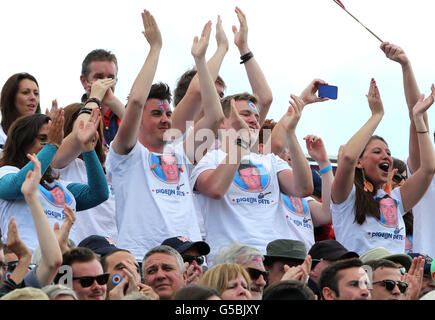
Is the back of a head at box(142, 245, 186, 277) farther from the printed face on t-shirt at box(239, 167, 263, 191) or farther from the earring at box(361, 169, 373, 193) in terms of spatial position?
the earring at box(361, 169, 373, 193)

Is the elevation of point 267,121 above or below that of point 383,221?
above

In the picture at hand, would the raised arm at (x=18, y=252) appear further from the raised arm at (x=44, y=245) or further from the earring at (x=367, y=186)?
the earring at (x=367, y=186)

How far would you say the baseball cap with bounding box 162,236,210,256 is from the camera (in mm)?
6316

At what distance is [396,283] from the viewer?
631cm

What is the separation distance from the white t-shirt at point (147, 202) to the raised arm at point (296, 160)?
34.6 inches

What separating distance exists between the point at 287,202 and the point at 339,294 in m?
1.62

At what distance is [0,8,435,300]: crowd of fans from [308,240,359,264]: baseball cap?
0.02 meters

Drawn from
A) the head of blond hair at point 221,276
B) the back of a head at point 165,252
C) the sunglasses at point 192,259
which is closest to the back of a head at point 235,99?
the sunglasses at point 192,259

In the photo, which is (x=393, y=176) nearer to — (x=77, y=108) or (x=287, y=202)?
(x=287, y=202)

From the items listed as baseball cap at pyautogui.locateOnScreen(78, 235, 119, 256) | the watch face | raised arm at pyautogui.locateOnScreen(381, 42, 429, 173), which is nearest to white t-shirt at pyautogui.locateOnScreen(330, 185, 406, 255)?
the watch face

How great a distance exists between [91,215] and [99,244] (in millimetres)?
794

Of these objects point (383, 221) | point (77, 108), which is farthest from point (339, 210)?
point (77, 108)

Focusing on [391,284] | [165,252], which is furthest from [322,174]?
[165,252]

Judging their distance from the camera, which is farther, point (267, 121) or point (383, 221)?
point (267, 121)
